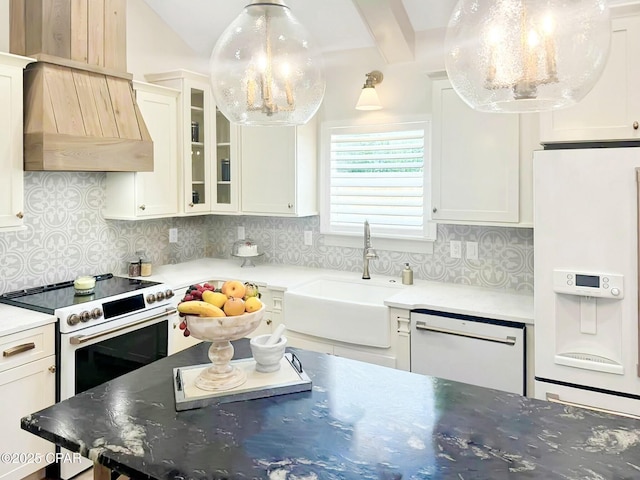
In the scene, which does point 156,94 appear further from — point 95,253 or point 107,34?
point 95,253

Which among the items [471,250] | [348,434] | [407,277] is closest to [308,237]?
[407,277]

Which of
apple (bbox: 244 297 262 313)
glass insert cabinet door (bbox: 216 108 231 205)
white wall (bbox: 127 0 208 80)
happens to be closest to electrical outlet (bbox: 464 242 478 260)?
glass insert cabinet door (bbox: 216 108 231 205)

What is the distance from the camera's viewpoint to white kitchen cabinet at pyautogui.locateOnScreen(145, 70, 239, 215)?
3.81 metres

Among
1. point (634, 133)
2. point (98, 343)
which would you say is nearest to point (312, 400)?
point (98, 343)

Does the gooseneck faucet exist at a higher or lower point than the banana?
higher

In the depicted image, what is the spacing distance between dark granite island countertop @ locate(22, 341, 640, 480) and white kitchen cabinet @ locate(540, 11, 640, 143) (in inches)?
55.3

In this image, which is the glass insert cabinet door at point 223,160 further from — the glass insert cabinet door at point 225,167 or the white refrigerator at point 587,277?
the white refrigerator at point 587,277

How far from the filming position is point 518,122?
2873 millimetres

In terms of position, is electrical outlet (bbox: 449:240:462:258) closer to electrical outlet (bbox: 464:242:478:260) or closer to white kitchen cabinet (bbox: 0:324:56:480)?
electrical outlet (bbox: 464:242:478:260)

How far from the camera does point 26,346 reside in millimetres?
2488

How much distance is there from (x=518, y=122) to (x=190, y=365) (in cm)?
223

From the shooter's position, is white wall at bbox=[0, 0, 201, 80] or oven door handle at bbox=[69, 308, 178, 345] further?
white wall at bbox=[0, 0, 201, 80]

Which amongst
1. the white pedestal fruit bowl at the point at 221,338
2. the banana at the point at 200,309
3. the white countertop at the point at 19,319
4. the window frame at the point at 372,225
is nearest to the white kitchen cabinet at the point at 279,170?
the window frame at the point at 372,225

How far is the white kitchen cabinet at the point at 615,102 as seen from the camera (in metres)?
2.28
